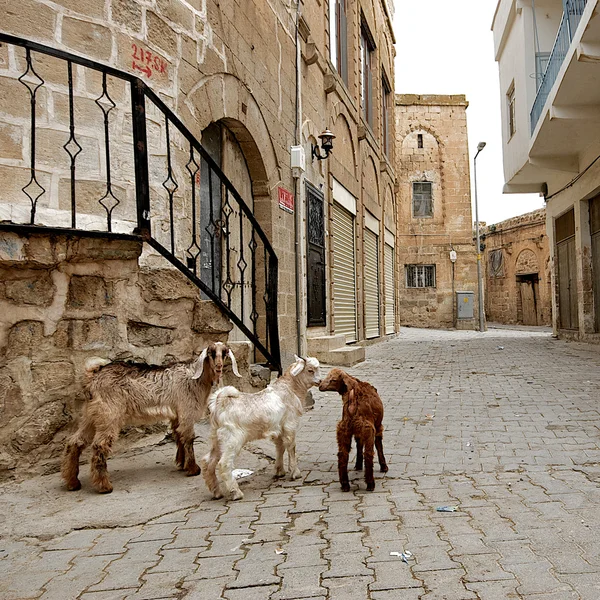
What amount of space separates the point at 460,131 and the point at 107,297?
28.7m

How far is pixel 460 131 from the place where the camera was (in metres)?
30.0

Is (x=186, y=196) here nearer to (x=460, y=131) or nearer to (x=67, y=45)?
(x=67, y=45)

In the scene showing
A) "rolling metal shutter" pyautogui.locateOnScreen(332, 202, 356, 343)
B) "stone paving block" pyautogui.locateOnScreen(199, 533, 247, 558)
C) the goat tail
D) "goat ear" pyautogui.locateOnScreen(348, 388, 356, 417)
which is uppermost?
"rolling metal shutter" pyautogui.locateOnScreen(332, 202, 356, 343)

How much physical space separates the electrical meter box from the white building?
10.3 meters

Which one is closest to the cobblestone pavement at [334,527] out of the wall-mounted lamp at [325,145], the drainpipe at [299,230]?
the drainpipe at [299,230]

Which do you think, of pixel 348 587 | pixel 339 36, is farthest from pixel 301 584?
pixel 339 36

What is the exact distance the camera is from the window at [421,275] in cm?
2977

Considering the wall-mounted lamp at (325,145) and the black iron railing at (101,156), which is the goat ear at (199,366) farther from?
the wall-mounted lamp at (325,145)

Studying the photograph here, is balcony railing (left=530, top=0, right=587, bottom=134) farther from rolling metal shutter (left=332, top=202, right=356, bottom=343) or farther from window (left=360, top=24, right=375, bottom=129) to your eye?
rolling metal shutter (left=332, top=202, right=356, bottom=343)

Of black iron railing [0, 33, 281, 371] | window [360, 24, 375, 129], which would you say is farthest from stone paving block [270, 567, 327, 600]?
window [360, 24, 375, 129]

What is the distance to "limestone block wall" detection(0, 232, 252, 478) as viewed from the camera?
3781mm

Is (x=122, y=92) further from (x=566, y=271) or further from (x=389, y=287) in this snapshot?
(x=389, y=287)

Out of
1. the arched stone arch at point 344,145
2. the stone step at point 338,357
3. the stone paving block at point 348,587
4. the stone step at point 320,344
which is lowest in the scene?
the stone paving block at point 348,587

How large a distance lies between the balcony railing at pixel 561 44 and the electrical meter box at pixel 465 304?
15588 millimetres
